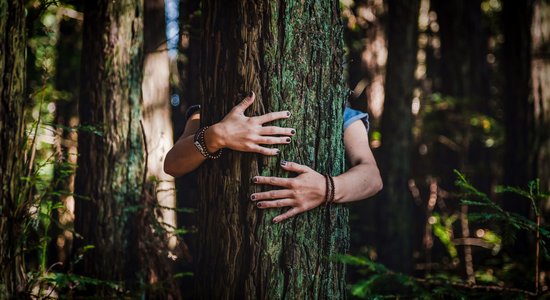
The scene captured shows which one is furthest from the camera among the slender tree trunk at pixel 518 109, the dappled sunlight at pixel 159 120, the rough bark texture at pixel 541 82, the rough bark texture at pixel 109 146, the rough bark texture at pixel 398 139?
the rough bark texture at pixel 398 139

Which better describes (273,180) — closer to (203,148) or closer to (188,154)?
(203,148)

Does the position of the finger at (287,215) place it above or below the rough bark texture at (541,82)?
below

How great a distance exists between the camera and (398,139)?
727 cm

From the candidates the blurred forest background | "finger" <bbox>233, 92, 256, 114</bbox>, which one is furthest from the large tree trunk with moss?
the blurred forest background

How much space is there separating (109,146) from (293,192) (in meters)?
2.95

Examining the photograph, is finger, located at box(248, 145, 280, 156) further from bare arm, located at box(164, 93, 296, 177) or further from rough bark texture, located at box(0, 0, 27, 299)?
rough bark texture, located at box(0, 0, 27, 299)

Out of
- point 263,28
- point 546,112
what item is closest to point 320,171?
point 263,28

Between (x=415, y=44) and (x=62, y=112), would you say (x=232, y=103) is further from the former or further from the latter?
(x=62, y=112)

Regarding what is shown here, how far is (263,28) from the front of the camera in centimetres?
235

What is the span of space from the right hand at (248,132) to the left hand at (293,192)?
0.14 metres

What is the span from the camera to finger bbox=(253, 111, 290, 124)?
2307mm

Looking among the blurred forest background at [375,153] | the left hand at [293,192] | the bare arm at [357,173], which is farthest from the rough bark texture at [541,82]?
the left hand at [293,192]

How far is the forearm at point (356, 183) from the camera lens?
245 centimetres

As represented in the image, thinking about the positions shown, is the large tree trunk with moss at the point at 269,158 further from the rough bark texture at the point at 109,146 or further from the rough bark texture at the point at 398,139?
the rough bark texture at the point at 398,139
